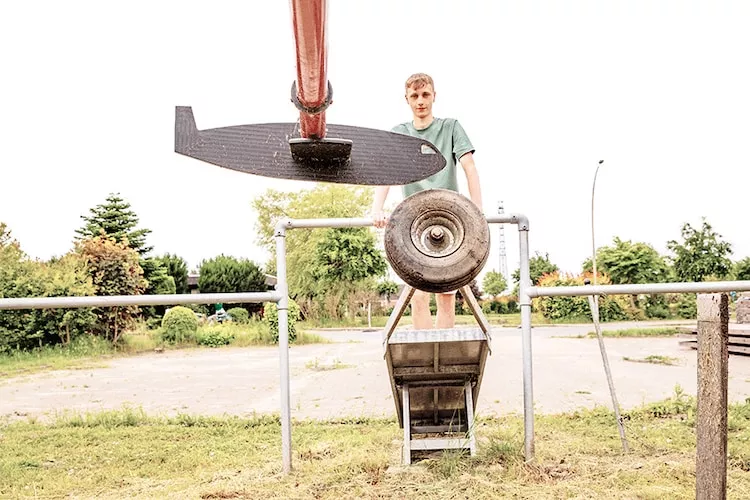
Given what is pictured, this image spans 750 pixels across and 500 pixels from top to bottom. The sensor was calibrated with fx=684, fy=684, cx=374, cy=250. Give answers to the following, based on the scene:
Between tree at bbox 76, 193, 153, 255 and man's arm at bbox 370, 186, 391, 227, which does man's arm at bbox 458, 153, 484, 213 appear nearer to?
man's arm at bbox 370, 186, 391, 227

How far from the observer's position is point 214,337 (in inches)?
592

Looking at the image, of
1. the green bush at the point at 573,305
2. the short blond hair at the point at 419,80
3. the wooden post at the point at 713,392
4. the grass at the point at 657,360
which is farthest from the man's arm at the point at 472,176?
the green bush at the point at 573,305

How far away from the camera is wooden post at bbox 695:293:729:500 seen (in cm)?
229

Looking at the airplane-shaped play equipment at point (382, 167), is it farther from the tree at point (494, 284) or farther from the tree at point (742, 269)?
the tree at point (494, 284)

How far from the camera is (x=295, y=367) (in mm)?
10188

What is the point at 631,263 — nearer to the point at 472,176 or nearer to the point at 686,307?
the point at 686,307

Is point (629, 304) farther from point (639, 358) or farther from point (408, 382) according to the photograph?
point (408, 382)

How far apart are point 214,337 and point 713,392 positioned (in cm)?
1363

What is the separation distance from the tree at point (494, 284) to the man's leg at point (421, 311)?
111 ft

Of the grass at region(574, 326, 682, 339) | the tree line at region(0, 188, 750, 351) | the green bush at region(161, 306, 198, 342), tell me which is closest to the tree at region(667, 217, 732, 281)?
the tree line at region(0, 188, 750, 351)

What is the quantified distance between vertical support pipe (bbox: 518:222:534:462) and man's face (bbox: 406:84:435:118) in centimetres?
84

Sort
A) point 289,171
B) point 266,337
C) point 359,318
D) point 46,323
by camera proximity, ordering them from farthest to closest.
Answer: point 359,318
point 266,337
point 46,323
point 289,171

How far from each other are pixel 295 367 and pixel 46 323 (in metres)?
6.07

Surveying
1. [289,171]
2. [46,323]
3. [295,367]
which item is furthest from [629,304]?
[289,171]
